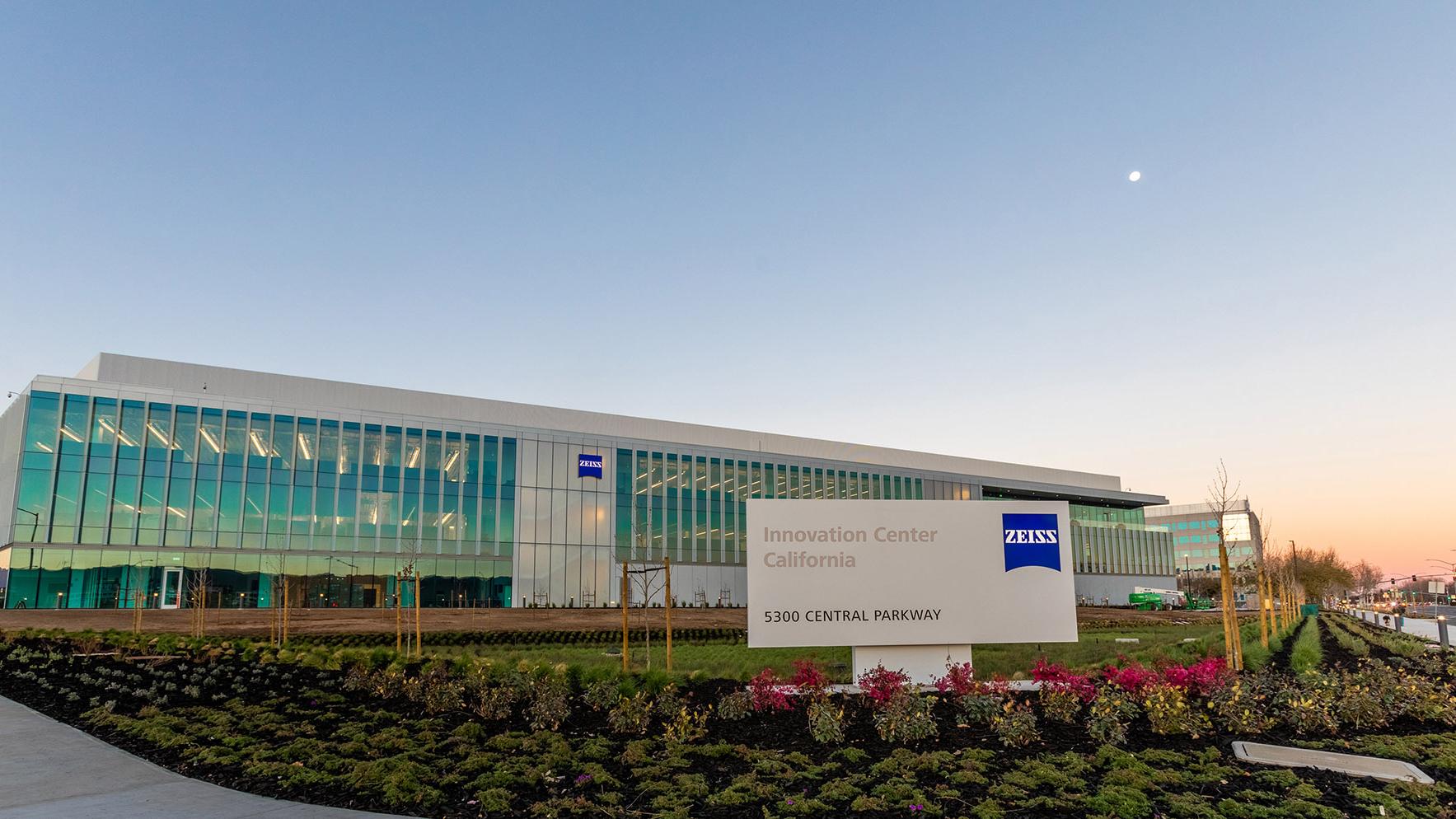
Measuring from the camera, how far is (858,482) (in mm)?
68812

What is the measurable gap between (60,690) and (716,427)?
188 ft

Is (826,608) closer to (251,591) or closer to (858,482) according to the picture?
(251,591)

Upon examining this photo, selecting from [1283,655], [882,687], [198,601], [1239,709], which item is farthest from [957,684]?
[198,601]

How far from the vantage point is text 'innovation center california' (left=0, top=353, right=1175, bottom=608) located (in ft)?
136

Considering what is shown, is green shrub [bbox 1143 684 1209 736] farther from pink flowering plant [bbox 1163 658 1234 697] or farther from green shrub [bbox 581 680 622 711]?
green shrub [bbox 581 680 622 711]

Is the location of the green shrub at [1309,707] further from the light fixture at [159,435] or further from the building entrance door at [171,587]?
the light fixture at [159,435]

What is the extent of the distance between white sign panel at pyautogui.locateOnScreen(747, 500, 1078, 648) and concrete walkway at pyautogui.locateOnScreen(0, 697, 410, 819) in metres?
8.43

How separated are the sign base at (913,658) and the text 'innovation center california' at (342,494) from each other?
18.2m

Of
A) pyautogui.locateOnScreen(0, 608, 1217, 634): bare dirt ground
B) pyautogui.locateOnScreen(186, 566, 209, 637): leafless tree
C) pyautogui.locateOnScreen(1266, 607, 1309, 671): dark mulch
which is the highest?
pyautogui.locateOnScreen(186, 566, 209, 637): leafless tree

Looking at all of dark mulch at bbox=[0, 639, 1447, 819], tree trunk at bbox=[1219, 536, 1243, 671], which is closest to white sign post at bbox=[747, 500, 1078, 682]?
dark mulch at bbox=[0, 639, 1447, 819]

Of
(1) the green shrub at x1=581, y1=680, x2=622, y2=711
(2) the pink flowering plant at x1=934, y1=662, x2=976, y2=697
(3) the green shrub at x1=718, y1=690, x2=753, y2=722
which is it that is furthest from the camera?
(2) the pink flowering plant at x1=934, y1=662, x2=976, y2=697

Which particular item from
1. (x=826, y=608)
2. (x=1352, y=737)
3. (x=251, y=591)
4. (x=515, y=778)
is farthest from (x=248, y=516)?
(x=1352, y=737)

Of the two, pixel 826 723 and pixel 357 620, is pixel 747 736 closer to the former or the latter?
pixel 826 723

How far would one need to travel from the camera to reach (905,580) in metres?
15.6
